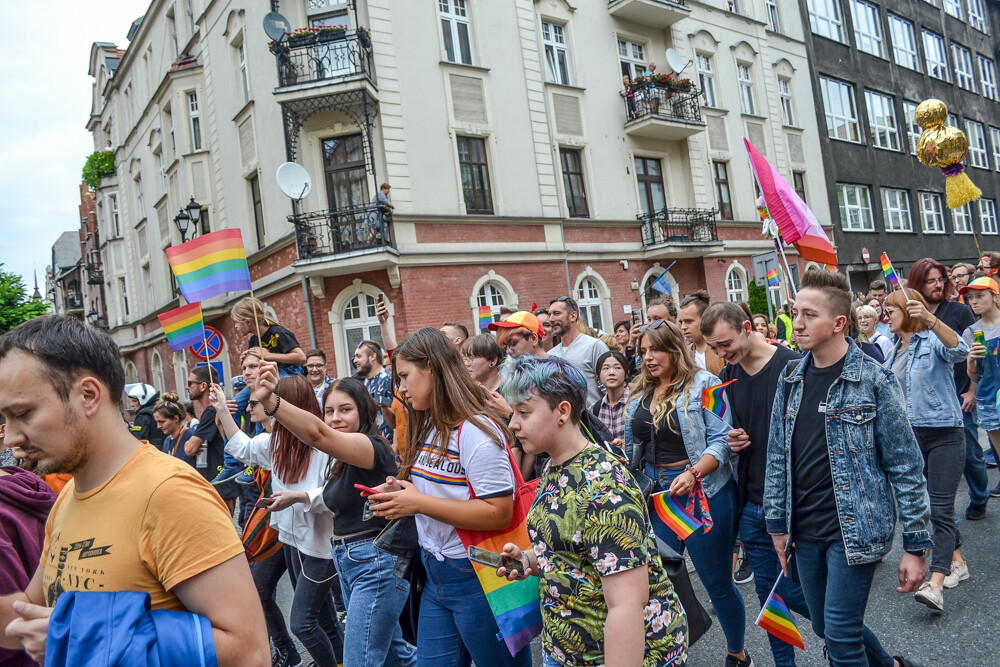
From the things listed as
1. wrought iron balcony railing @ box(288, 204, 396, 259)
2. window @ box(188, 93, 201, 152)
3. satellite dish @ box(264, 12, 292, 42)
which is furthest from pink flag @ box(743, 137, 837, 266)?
window @ box(188, 93, 201, 152)

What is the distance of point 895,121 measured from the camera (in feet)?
97.9

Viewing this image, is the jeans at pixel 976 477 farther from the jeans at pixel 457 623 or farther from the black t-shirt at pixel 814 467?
the jeans at pixel 457 623

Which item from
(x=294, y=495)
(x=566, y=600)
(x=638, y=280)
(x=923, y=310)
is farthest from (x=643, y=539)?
(x=638, y=280)

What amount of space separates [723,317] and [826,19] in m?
29.1

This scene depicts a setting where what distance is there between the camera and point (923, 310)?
4547 mm

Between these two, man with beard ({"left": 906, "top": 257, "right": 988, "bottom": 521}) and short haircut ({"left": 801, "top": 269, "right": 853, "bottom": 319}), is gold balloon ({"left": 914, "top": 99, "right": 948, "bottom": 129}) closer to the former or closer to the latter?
man with beard ({"left": 906, "top": 257, "right": 988, "bottom": 521})

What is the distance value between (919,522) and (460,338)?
3.46 metres

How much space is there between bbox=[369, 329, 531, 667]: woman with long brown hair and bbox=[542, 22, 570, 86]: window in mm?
16505

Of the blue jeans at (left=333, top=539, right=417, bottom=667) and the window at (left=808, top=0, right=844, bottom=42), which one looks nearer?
the blue jeans at (left=333, top=539, right=417, bottom=667)

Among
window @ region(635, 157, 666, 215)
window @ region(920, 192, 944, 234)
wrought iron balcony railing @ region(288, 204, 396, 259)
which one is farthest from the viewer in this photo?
window @ region(920, 192, 944, 234)

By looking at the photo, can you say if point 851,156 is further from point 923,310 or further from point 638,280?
point 923,310

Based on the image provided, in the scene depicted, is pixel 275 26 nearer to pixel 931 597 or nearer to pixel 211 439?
pixel 211 439

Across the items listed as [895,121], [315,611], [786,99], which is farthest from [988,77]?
[315,611]

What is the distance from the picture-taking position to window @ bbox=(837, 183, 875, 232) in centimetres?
2641
